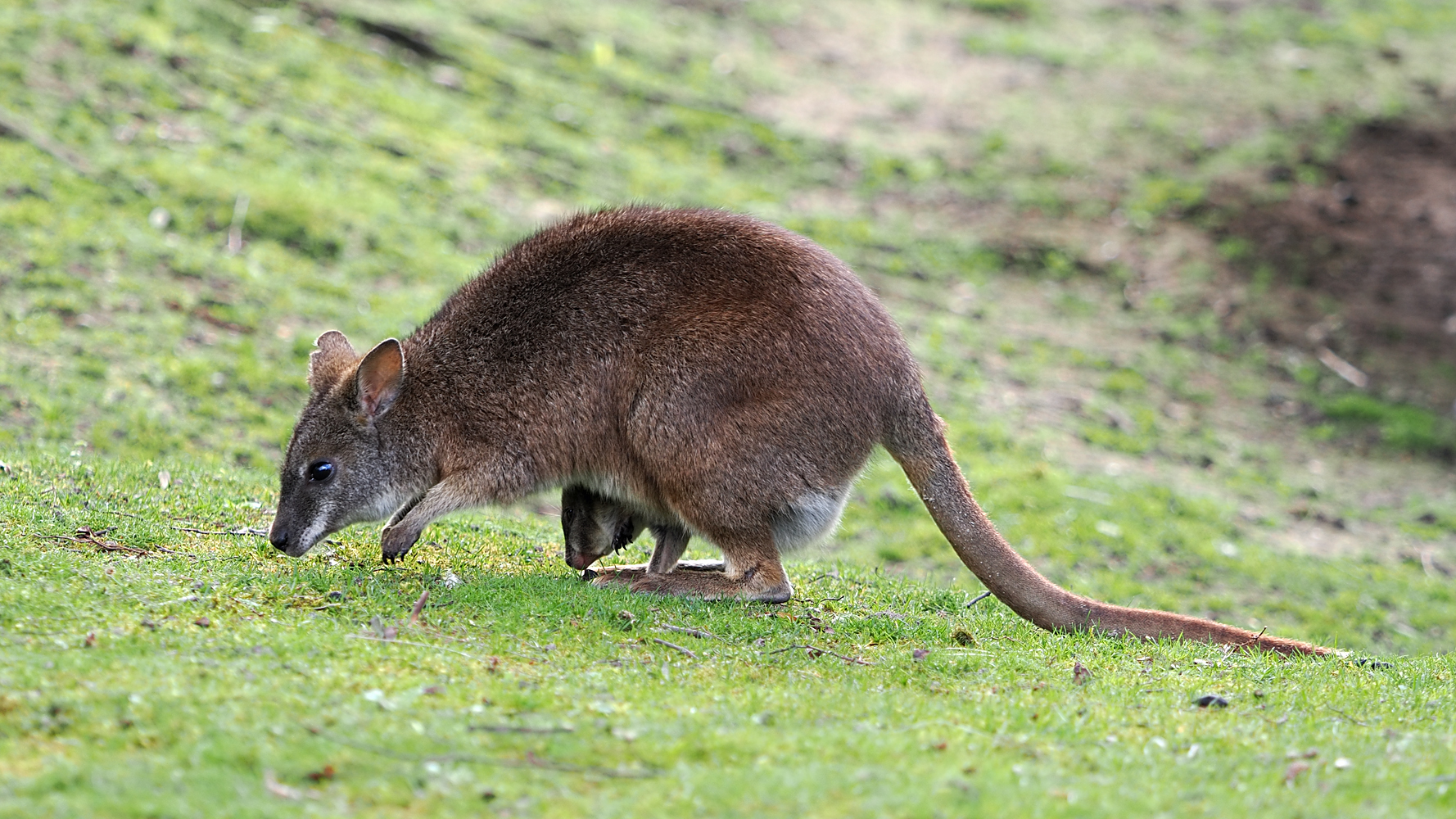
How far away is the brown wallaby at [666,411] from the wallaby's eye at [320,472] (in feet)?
0.04

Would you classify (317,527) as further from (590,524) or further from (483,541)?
(590,524)

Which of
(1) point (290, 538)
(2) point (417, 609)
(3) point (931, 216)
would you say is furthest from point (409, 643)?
(3) point (931, 216)

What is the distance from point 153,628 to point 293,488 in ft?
6.10

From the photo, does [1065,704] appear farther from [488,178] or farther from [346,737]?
[488,178]

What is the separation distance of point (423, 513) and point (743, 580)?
1682mm

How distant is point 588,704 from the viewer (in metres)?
5.36

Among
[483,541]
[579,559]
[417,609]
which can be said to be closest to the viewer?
[417,609]

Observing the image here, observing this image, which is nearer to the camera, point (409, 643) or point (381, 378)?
point (409, 643)

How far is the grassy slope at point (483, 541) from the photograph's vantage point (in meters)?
4.80

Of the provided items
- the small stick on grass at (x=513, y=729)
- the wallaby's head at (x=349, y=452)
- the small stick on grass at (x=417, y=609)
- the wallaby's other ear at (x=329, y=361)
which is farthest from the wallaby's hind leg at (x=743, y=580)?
the small stick on grass at (x=513, y=729)

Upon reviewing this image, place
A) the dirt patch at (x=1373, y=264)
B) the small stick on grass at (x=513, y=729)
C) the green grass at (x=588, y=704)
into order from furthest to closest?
the dirt patch at (x=1373, y=264) < the small stick on grass at (x=513, y=729) < the green grass at (x=588, y=704)

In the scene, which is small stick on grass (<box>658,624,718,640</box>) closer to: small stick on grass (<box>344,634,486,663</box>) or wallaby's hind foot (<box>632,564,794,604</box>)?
wallaby's hind foot (<box>632,564,794,604</box>)

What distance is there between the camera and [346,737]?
4766 mm

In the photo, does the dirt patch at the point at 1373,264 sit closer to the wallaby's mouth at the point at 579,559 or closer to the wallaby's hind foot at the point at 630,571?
the wallaby's hind foot at the point at 630,571
